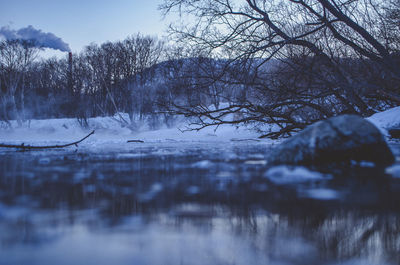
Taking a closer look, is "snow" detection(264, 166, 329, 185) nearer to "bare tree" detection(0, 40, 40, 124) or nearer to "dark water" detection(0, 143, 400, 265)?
"dark water" detection(0, 143, 400, 265)

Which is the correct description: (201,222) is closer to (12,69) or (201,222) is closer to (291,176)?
(291,176)

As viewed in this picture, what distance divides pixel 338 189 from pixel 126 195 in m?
1.17

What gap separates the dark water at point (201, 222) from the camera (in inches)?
31.7

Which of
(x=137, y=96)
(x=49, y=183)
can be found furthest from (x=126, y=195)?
(x=137, y=96)

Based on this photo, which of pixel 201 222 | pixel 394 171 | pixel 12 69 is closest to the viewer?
pixel 201 222

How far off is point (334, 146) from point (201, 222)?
86.4 inches

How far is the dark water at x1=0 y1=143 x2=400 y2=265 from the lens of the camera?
0.81 meters

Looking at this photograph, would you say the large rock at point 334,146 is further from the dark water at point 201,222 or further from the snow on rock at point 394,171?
the dark water at point 201,222

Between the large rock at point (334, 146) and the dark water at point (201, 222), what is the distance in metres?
0.88

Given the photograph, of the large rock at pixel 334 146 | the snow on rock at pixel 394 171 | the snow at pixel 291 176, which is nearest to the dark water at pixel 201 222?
the snow at pixel 291 176

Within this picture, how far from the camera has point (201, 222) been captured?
1.11 meters

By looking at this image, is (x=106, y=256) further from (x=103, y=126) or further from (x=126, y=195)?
(x=103, y=126)

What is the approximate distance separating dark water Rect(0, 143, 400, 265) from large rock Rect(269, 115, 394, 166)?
2.89 feet

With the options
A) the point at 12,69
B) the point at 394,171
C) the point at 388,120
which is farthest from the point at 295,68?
the point at 12,69
